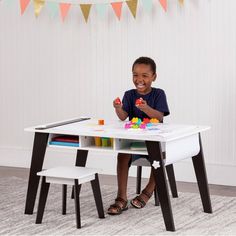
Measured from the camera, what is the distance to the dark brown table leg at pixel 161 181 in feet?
10.9

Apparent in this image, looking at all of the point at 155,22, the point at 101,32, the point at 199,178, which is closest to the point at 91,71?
the point at 101,32

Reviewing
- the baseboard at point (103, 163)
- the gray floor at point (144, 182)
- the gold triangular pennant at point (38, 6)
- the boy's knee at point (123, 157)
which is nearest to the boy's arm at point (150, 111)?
the boy's knee at point (123, 157)

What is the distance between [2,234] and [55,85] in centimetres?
195

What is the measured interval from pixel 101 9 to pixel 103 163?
1.13 metres

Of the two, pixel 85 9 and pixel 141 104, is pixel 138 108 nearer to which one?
pixel 141 104

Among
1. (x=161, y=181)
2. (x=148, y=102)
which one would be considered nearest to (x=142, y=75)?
(x=148, y=102)

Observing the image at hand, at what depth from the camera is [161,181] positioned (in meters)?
3.34

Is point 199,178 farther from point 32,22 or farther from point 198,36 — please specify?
point 32,22

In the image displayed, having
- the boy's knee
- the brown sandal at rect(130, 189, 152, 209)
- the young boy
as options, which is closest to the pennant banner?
the young boy

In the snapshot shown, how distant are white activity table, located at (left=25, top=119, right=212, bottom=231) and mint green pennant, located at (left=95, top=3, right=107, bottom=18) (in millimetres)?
1195

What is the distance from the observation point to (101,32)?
4.87 metres

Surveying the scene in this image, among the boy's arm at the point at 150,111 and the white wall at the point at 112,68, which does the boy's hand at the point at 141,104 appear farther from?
the white wall at the point at 112,68

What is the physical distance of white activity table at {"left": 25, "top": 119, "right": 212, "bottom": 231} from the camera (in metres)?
3.33

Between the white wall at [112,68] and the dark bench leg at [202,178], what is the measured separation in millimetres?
836
